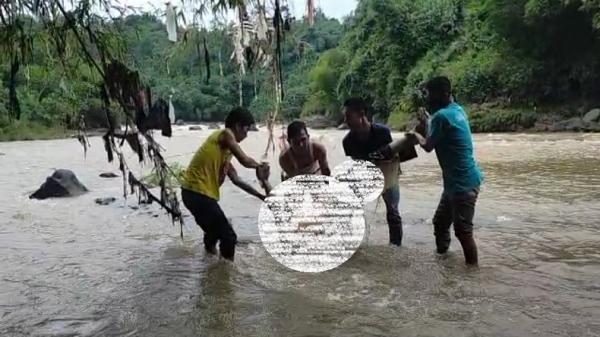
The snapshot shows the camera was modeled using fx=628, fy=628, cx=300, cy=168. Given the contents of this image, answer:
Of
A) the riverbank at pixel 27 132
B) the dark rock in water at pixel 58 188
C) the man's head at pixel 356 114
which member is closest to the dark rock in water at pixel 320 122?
the riverbank at pixel 27 132

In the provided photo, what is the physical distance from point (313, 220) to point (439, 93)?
1888 millimetres

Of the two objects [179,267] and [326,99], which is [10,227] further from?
[326,99]

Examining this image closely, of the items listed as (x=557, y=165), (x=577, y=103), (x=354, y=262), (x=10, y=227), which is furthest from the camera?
(x=577, y=103)

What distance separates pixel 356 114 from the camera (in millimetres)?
5500

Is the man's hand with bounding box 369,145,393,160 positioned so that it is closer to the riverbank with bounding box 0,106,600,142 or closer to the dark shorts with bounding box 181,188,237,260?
the dark shorts with bounding box 181,188,237,260

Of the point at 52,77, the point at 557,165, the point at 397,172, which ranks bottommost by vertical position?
the point at 557,165

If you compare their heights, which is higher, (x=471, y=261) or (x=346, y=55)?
(x=346, y=55)

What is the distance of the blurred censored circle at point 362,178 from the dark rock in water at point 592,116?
21266 mm

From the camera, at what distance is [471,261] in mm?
5074

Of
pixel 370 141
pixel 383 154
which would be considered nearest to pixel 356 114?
pixel 370 141

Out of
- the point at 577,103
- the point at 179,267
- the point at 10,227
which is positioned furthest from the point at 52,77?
the point at 577,103

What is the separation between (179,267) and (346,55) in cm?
3881

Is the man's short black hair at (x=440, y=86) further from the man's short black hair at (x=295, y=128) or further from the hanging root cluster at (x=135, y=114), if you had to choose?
the hanging root cluster at (x=135, y=114)

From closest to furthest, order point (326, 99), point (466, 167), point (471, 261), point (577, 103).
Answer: point (466, 167), point (471, 261), point (577, 103), point (326, 99)
